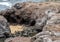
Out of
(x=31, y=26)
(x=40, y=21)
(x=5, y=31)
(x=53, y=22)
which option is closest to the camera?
(x=53, y=22)

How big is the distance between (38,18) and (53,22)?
9.47ft

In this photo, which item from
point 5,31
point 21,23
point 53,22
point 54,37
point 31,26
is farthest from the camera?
point 21,23

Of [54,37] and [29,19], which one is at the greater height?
[54,37]

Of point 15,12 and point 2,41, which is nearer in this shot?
point 2,41

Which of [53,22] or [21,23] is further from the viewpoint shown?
[21,23]

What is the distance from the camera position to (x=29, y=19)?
10898 mm

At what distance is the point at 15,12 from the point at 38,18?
174 cm

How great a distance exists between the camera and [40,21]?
9.64m

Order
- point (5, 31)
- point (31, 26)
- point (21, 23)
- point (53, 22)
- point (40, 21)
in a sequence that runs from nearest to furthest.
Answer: point (53, 22), point (5, 31), point (40, 21), point (31, 26), point (21, 23)

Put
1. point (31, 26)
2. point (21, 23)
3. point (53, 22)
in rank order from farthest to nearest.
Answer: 1. point (21, 23)
2. point (31, 26)
3. point (53, 22)

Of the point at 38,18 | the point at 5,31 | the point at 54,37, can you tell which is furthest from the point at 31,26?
the point at 54,37

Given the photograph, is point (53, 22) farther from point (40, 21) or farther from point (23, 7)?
point (23, 7)

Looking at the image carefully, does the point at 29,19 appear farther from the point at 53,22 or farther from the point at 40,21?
the point at 53,22

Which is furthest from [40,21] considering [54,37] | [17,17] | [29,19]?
[54,37]
